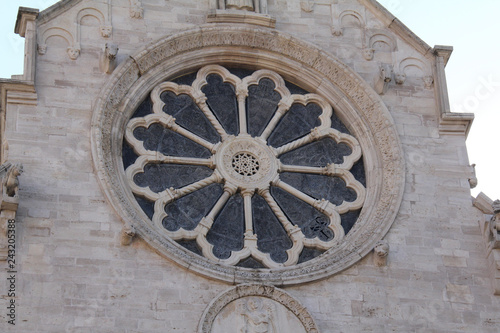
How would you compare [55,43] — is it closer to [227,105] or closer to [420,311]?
[227,105]

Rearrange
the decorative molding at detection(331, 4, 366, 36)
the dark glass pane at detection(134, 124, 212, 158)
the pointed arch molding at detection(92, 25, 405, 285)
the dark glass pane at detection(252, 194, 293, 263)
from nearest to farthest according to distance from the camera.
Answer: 1. the pointed arch molding at detection(92, 25, 405, 285)
2. the dark glass pane at detection(252, 194, 293, 263)
3. the dark glass pane at detection(134, 124, 212, 158)
4. the decorative molding at detection(331, 4, 366, 36)

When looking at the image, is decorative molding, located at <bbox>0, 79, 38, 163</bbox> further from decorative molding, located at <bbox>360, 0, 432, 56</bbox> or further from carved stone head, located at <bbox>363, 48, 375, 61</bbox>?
decorative molding, located at <bbox>360, 0, 432, 56</bbox>

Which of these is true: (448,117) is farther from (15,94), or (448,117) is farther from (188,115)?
(15,94)

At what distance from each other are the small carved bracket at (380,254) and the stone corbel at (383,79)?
3.05 meters

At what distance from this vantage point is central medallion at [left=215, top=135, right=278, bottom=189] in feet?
68.9

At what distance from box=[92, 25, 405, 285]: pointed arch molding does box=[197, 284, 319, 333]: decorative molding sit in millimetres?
222

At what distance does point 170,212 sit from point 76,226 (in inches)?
68.0

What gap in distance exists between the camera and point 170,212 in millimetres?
20547

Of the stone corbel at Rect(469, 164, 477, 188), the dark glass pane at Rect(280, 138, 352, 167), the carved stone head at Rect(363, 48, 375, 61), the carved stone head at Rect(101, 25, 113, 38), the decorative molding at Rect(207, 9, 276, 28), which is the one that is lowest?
the stone corbel at Rect(469, 164, 477, 188)

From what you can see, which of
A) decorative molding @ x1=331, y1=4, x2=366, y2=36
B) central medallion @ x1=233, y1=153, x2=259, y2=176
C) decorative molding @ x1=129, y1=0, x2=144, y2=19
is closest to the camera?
central medallion @ x1=233, y1=153, x2=259, y2=176

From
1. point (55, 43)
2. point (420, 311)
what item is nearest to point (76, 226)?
point (55, 43)

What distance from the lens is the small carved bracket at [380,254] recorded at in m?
19.9

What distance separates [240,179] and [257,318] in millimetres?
2825

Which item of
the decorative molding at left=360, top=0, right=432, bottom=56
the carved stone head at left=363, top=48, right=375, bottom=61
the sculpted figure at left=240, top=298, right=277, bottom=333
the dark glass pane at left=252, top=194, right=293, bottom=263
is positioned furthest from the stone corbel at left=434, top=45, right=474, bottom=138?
the sculpted figure at left=240, top=298, right=277, bottom=333
